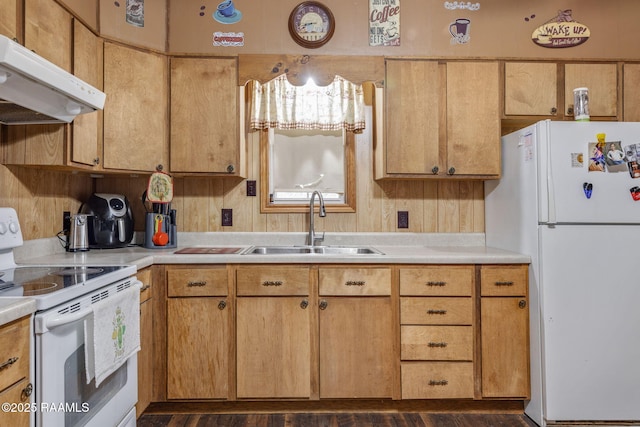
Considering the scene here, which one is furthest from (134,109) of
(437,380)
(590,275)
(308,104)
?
(590,275)

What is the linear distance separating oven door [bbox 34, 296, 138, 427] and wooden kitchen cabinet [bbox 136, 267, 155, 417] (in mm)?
343

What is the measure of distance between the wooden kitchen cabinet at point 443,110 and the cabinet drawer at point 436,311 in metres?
0.78

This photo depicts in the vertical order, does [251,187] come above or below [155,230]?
above

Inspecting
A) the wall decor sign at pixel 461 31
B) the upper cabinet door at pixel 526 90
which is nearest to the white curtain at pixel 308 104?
the wall decor sign at pixel 461 31

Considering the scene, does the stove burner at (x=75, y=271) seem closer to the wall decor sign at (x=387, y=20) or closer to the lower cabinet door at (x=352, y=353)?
the lower cabinet door at (x=352, y=353)

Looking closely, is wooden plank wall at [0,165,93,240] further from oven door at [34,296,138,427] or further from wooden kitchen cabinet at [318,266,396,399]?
wooden kitchen cabinet at [318,266,396,399]

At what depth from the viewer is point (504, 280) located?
2020 mm

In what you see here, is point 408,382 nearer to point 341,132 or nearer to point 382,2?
point 341,132

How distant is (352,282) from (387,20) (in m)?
1.66

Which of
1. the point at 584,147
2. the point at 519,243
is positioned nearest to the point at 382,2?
the point at 584,147

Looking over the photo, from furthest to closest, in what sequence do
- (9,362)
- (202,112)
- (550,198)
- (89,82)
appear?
1. (202,112)
2. (89,82)
3. (550,198)
4. (9,362)

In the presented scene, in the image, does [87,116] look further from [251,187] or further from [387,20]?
[387,20]

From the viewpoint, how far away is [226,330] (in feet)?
6.57

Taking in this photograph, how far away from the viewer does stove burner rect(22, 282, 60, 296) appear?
1167mm
